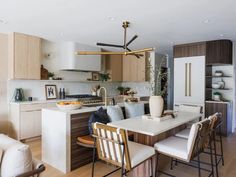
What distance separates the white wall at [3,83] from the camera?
4289 millimetres

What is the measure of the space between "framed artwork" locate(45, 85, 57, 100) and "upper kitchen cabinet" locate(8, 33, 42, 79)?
0.53m

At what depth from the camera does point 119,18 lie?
3.30 meters

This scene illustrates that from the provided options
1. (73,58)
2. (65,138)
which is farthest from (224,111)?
(73,58)

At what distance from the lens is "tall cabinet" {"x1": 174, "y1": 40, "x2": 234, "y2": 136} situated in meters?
4.83

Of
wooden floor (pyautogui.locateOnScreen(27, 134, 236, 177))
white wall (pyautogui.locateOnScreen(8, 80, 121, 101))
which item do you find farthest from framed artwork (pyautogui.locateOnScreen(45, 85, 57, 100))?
wooden floor (pyautogui.locateOnScreen(27, 134, 236, 177))

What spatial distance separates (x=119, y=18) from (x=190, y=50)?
2.72m

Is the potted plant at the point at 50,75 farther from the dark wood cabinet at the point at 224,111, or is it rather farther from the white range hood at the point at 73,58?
the dark wood cabinet at the point at 224,111

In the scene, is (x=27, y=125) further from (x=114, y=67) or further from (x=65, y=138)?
(x=114, y=67)

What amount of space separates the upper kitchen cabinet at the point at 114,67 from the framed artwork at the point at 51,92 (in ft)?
6.70

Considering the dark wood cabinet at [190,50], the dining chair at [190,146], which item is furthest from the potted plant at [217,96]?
the dining chair at [190,146]

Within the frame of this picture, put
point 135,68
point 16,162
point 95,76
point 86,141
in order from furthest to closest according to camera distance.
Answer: point 135,68 < point 95,76 < point 86,141 < point 16,162

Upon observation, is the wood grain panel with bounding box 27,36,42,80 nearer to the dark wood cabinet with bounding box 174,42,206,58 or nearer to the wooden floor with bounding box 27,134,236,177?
the wooden floor with bounding box 27,134,236,177

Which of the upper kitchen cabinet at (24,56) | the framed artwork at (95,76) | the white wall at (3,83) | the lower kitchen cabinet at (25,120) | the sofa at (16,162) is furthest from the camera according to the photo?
the framed artwork at (95,76)

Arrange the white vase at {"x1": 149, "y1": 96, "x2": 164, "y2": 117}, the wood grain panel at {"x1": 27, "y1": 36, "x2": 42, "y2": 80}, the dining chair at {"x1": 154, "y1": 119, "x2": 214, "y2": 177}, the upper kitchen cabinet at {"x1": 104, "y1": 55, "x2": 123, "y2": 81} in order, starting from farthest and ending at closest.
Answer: the upper kitchen cabinet at {"x1": 104, "y1": 55, "x2": 123, "y2": 81} < the wood grain panel at {"x1": 27, "y1": 36, "x2": 42, "y2": 80} < the white vase at {"x1": 149, "y1": 96, "x2": 164, "y2": 117} < the dining chair at {"x1": 154, "y1": 119, "x2": 214, "y2": 177}
